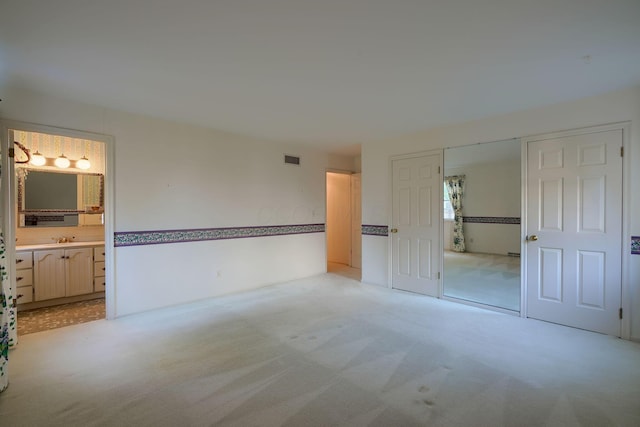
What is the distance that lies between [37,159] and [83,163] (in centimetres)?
50

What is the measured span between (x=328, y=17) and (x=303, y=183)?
12.2 ft

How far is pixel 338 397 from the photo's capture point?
198cm

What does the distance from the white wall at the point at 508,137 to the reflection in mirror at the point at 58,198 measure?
14.1ft

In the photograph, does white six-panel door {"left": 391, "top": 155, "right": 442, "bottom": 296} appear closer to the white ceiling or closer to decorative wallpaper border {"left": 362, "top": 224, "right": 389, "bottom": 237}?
decorative wallpaper border {"left": 362, "top": 224, "right": 389, "bottom": 237}

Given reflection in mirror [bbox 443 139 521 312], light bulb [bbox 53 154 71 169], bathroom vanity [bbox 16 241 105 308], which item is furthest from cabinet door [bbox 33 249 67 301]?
reflection in mirror [bbox 443 139 521 312]

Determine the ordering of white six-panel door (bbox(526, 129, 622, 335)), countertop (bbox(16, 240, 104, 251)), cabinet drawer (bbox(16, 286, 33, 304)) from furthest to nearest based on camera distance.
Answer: countertop (bbox(16, 240, 104, 251)) < cabinet drawer (bbox(16, 286, 33, 304)) < white six-panel door (bbox(526, 129, 622, 335))

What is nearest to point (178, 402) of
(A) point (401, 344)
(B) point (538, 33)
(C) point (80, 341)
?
(C) point (80, 341)

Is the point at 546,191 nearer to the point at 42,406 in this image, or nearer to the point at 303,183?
the point at 303,183

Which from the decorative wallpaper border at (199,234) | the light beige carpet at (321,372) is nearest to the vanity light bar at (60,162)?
the decorative wallpaper border at (199,234)

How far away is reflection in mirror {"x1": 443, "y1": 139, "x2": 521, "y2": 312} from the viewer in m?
5.24

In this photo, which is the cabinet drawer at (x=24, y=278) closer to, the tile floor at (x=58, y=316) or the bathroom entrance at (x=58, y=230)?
the bathroom entrance at (x=58, y=230)

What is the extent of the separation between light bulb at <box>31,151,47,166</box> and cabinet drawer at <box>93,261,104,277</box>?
62.6 inches

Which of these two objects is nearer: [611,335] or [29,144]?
[611,335]

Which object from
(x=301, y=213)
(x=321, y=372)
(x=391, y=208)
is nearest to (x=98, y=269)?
(x=301, y=213)
